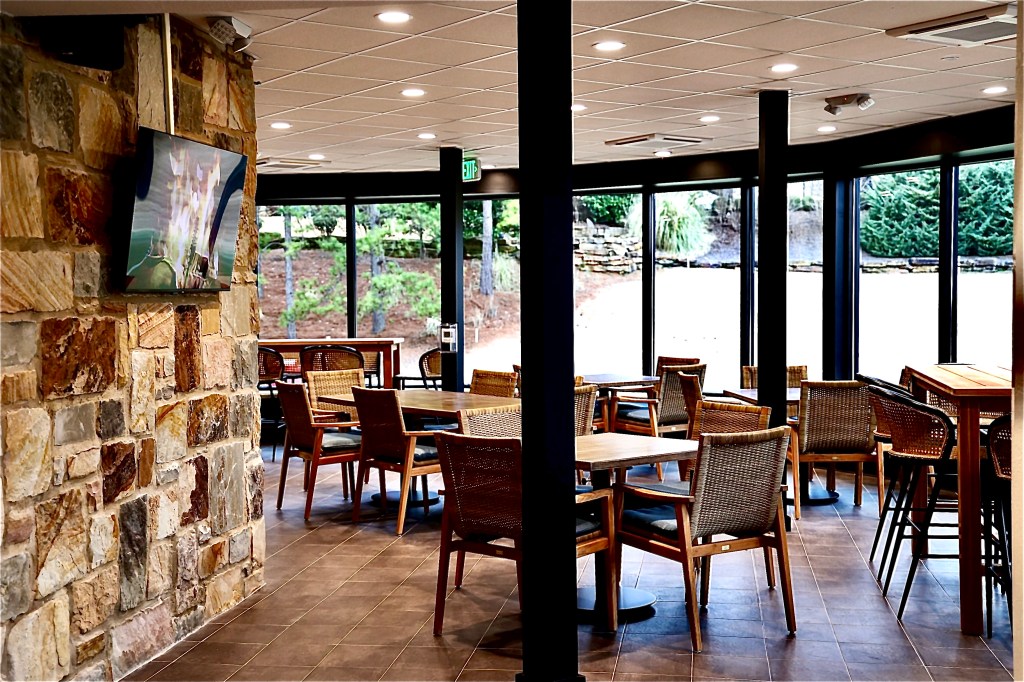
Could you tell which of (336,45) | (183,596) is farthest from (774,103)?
(183,596)

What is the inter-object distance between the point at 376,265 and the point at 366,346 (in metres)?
1.68

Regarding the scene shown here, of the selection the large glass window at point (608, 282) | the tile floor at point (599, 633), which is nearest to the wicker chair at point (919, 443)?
the tile floor at point (599, 633)

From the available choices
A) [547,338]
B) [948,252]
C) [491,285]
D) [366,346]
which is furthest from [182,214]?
[491,285]

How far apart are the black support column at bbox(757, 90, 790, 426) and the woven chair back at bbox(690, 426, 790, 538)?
289cm

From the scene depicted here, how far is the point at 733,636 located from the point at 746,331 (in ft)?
22.0

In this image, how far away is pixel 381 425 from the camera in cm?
638

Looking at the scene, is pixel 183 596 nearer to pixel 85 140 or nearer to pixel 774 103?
pixel 85 140

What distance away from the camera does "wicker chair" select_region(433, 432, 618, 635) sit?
13.6ft

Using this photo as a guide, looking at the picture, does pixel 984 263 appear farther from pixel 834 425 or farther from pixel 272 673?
pixel 272 673

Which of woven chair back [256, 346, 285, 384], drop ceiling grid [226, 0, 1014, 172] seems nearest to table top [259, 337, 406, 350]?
woven chair back [256, 346, 285, 384]

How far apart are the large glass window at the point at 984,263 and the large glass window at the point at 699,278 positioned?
262 centimetres

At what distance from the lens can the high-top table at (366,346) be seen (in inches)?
424

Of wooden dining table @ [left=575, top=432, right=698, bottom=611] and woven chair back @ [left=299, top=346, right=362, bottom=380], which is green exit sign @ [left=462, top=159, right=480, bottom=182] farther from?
wooden dining table @ [left=575, top=432, right=698, bottom=611]

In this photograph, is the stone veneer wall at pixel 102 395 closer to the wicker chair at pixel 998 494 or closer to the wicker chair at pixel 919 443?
the wicker chair at pixel 919 443
